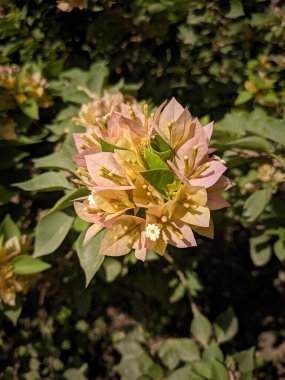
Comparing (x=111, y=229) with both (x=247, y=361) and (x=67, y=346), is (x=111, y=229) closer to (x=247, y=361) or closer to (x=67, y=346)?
(x=247, y=361)

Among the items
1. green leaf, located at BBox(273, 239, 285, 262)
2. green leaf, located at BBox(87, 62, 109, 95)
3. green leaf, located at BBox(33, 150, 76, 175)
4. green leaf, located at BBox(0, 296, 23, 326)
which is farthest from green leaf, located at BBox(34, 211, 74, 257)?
green leaf, located at BBox(273, 239, 285, 262)

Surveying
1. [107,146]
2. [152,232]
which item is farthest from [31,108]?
[152,232]

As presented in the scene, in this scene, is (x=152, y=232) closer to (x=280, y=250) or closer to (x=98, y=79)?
(x=280, y=250)

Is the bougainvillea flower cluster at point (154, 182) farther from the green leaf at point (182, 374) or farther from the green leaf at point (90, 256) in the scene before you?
the green leaf at point (182, 374)

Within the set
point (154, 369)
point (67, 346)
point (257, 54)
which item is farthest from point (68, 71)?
point (67, 346)

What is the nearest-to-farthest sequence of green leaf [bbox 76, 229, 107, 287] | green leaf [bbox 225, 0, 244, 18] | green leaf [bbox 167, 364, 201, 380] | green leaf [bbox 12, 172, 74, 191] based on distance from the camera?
green leaf [bbox 76, 229, 107, 287] → green leaf [bbox 12, 172, 74, 191] → green leaf [bbox 167, 364, 201, 380] → green leaf [bbox 225, 0, 244, 18]

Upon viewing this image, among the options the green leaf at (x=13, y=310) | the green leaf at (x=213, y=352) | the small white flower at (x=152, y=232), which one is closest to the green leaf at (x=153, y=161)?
the small white flower at (x=152, y=232)

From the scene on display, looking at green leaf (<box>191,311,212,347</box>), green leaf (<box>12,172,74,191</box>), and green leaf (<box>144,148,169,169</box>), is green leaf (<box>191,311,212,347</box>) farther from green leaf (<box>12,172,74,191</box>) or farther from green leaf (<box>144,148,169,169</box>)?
green leaf (<box>144,148,169,169</box>)
